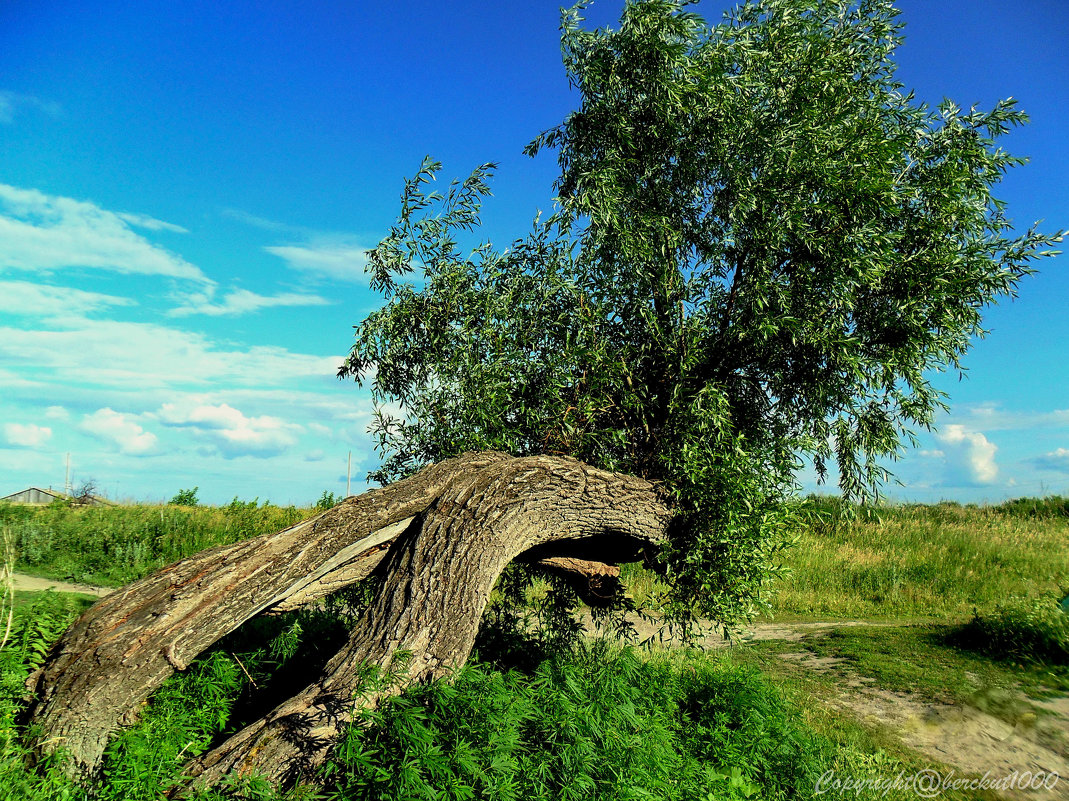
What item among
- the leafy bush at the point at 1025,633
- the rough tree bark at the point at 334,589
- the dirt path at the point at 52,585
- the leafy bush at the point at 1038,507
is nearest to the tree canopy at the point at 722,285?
the rough tree bark at the point at 334,589

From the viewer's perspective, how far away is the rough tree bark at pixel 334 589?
5.62 metres

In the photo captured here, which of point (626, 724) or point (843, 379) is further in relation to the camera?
point (843, 379)

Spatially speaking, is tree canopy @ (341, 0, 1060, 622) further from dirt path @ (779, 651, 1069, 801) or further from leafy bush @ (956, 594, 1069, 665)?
leafy bush @ (956, 594, 1069, 665)

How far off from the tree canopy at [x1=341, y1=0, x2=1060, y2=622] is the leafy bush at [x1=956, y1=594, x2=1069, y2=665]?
635 centimetres

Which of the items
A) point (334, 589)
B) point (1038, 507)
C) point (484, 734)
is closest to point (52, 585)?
point (334, 589)

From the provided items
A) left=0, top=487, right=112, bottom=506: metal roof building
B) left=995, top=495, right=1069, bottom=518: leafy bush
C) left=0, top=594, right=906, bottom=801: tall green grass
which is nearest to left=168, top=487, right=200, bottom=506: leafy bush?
left=0, top=487, right=112, bottom=506: metal roof building

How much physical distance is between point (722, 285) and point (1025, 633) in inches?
357

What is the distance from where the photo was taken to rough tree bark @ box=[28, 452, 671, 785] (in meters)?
5.62

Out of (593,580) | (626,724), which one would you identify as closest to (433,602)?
(626,724)

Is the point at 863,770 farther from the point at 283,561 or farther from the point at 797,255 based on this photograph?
the point at 283,561

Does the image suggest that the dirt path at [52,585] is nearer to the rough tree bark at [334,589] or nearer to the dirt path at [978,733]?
the rough tree bark at [334,589]

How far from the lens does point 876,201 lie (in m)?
7.77

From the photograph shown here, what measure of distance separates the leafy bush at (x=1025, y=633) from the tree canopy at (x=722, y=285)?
635cm

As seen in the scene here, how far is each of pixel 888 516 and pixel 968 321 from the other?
18.9 m
